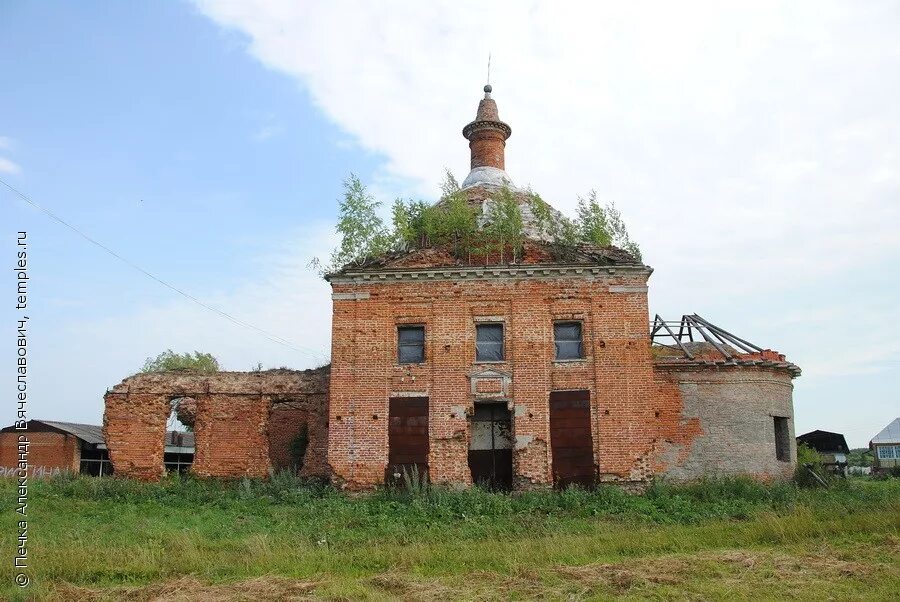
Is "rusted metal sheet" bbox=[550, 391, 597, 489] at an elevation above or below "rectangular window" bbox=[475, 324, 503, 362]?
below

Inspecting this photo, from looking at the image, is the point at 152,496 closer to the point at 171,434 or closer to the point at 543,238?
the point at 543,238

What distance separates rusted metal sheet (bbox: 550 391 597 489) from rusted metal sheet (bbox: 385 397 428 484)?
123 inches

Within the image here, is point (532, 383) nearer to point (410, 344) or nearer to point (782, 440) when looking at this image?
point (410, 344)

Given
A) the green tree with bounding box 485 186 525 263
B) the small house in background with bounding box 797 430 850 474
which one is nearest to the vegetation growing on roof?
the green tree with bounding box 485 186 525 263

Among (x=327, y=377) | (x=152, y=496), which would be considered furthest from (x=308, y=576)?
(x=327, y=377)

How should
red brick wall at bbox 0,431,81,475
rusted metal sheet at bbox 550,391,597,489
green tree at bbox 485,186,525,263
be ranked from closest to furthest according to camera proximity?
rusted metal sheet at bbox 550,391,597,489 < green tree at bbox 485,186,525,263 < red brick wall at bbox 0,431,81,475

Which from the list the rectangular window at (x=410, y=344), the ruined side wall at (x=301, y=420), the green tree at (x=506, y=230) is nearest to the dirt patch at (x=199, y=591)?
the rectangular window at (x=410, y=344)

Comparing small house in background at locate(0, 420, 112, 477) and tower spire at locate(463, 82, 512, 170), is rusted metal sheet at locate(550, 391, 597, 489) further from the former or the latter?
small house in background at locate(0, 420, 112, 477)

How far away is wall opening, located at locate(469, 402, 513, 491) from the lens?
17.8 metres

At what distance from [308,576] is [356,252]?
10898 millimetres

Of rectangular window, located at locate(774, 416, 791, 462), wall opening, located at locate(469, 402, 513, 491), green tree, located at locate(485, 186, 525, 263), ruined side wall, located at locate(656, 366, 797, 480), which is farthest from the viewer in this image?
green tree, located at locate(485, 186, 525, 263)

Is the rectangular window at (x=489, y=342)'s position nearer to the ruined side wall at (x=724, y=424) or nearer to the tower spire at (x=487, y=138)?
the ruined side wall at (x=724, y=424)

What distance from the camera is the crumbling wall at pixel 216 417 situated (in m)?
19.7

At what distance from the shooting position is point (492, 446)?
1814 centimetres
